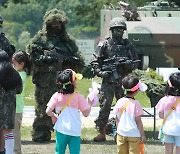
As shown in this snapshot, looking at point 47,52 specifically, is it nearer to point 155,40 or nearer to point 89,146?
point 89,146

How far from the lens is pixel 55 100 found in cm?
893

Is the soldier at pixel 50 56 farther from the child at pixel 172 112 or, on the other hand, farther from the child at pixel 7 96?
the child at pixel 172 112

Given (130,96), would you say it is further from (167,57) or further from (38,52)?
(167,57)

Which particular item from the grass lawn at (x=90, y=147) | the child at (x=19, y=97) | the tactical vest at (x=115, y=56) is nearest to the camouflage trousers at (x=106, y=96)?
the tactical vest at (x=115, y=56)

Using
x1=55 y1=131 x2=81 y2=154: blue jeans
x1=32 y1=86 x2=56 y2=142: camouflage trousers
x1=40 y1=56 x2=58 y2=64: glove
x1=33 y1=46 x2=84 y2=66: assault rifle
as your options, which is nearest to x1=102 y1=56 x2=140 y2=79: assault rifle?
x1=33 y1=46 x2=84 y2=66: assault rifle

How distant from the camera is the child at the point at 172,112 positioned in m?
9.02

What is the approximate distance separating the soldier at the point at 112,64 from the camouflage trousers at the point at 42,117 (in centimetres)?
81

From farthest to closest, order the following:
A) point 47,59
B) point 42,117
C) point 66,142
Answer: point 42,117 → point 47,59 → point 66,142

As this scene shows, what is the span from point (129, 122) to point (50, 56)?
2870mm

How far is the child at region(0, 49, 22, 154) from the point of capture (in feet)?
29.0

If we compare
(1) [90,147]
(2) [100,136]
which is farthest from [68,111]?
(2) [100,136]

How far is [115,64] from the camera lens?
37.8 feet

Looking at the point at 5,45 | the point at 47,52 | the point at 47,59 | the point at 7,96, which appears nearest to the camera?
the point at 7,96

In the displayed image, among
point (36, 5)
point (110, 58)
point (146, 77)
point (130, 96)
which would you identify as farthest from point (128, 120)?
point (36, 5)
